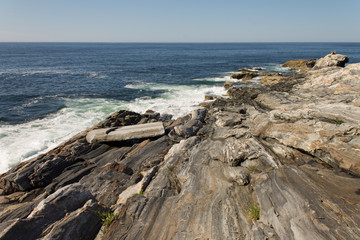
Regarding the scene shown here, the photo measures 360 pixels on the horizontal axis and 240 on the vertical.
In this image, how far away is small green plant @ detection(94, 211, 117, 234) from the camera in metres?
7.48

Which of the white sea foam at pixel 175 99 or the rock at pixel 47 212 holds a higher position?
the rock at pixel 47 212

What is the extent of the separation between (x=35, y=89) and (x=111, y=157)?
34.4 metres

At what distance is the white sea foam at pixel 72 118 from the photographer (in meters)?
17.9

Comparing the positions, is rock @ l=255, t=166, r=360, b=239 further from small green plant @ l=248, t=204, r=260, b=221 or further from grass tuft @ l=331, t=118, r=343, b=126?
grass tuft @ l=331, t=118, r=343, b=126

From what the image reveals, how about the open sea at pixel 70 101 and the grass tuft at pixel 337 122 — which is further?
the open sea at pixel 70 101

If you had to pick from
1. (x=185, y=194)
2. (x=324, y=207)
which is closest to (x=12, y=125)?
(x=185, y=194)

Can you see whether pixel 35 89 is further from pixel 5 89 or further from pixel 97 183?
pixel 97 183

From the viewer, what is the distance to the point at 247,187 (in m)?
8.76

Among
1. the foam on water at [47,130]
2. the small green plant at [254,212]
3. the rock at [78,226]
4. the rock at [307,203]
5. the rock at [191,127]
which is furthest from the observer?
the foam on water at [47,130]

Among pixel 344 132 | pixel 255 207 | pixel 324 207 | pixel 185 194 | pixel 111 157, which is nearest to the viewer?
pixel 324 207

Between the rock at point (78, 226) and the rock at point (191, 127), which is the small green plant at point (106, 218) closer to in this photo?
the rock at point (78, 226)

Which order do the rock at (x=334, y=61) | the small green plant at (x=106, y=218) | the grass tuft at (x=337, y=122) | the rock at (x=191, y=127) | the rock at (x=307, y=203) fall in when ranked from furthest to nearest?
the rock at (x=334, y=61) < the rock at (x=191, y=127) < the grass tuft at (x=337, y=122) < the small green plant at (x=106, y=218) < the rock at (x=307, y=203)

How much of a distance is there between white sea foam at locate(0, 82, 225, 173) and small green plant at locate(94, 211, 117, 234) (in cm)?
1289

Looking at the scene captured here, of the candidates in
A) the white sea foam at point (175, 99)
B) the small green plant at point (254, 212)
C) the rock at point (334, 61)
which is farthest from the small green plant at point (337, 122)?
the rock at point (334, 61)
